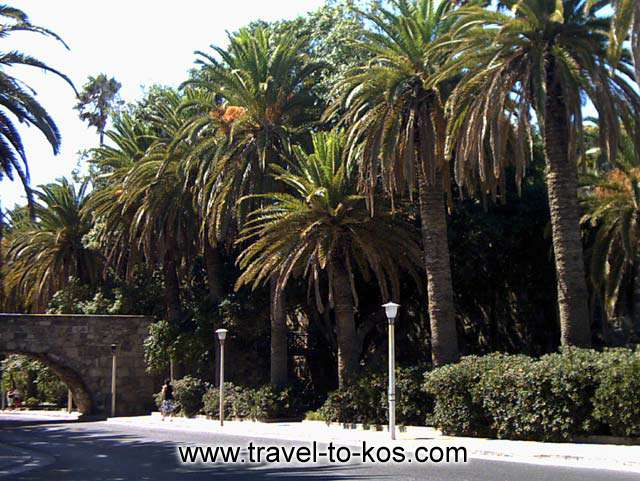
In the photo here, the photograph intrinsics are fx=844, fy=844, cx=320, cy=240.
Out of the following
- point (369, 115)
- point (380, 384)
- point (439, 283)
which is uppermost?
point (369, 115)

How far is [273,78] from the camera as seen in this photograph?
28.4 meters

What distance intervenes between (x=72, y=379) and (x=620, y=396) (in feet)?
81.2

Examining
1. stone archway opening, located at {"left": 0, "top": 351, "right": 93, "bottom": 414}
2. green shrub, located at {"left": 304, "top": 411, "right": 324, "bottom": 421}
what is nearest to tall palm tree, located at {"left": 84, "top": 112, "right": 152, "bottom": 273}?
stone archway opening, located at {"left": 0, "top": 351, "right": 93, "bottom": 414}

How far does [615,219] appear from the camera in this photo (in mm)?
25781

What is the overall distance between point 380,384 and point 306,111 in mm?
10413

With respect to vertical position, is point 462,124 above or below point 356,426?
above

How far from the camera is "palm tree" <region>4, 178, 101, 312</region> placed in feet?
136

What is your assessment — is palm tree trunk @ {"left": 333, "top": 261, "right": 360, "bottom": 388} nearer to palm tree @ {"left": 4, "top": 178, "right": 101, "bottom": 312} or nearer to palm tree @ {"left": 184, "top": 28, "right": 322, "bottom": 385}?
palm tree @ {"left": 184, "top": 28, "right": 322, "bottom": 385}

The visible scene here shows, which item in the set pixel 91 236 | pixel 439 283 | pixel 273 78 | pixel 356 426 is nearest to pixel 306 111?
pixel 273 78

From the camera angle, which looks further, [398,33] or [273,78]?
[273,78]

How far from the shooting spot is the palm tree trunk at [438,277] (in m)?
22.7

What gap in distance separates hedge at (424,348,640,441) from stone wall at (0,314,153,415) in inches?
721

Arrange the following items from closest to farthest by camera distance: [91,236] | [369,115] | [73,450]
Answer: [73,450]
[369,115]
[91,236]

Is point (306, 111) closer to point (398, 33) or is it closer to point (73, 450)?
point (398, 33)
